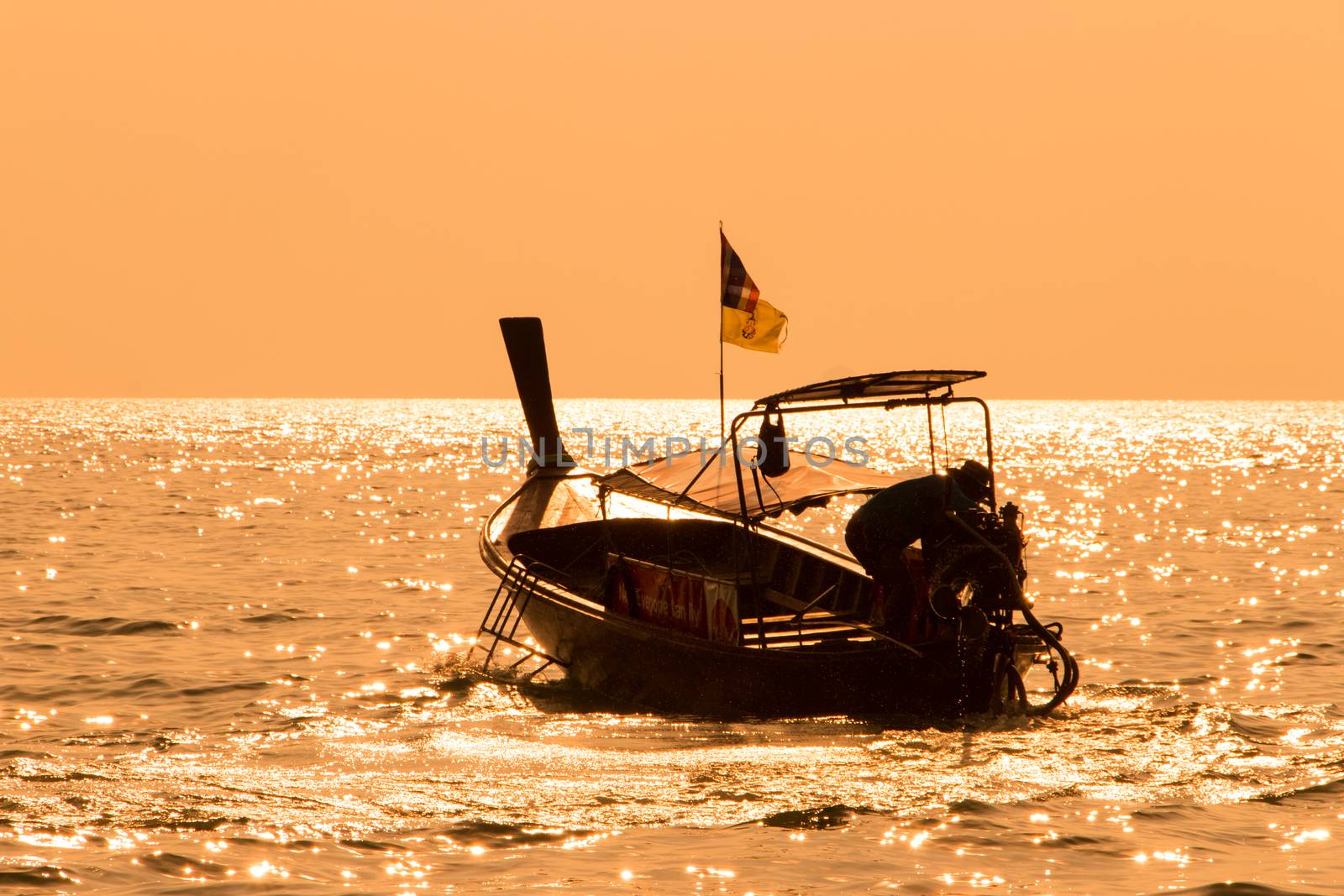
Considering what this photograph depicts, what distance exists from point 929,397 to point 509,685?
525 centimetres

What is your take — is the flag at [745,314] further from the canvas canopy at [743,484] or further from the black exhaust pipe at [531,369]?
the black exhaust pipe at [531,369]

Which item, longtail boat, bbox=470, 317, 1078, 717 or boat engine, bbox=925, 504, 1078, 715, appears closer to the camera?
boat engine, bbox=925, 504, 1078, 715

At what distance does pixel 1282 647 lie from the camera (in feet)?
53.1

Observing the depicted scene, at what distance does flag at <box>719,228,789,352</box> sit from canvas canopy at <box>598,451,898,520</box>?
4.01 feet

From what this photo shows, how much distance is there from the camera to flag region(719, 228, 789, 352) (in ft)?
44.6

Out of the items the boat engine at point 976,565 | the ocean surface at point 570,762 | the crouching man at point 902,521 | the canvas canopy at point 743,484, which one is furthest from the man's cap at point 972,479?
the ocean surface at point 570,762

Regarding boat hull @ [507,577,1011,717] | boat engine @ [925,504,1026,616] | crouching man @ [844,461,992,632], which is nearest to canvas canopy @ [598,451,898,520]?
crouching man @ [844,461,992,632]

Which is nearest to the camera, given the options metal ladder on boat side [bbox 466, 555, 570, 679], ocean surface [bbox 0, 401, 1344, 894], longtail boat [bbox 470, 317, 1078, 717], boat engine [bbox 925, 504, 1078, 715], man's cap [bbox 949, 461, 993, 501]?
ocean surface [bbox 0, 401, 1344, 894]

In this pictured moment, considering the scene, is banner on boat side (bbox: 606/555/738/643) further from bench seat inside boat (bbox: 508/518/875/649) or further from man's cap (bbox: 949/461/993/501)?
man's cap (bbox: 949/461/993/501)

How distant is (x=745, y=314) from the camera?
13641 millimetres

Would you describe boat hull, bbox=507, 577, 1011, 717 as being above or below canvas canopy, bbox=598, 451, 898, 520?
below

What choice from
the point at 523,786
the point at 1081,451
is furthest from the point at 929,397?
the point at 1081,451

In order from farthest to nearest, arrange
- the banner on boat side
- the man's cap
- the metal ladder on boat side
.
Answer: the metal ladder on boat side < the banner on boat side < the man's cap

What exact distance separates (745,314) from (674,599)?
304cm
